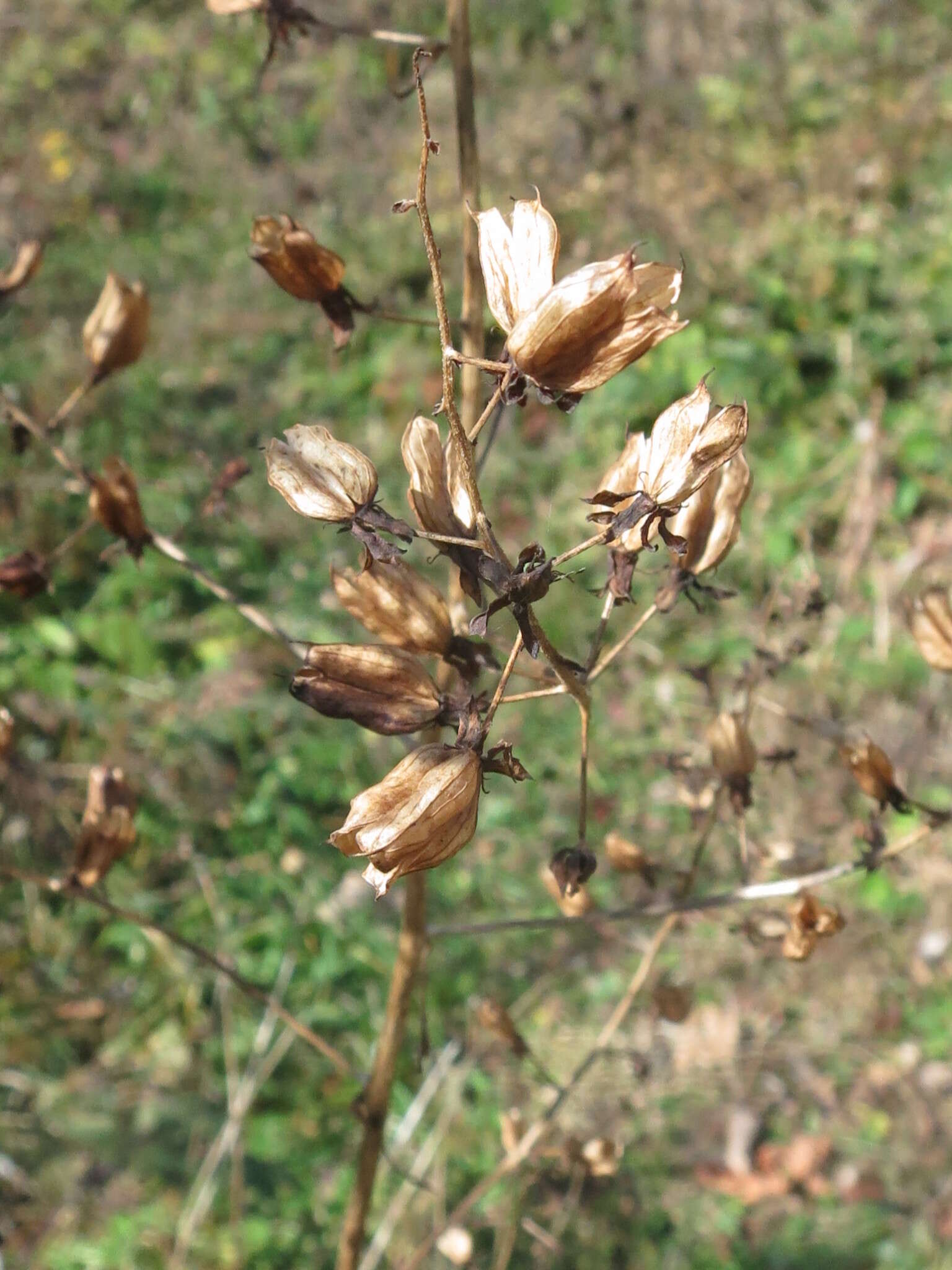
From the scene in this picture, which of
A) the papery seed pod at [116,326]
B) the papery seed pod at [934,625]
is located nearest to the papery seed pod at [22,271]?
the papery seed pod at [116,326]

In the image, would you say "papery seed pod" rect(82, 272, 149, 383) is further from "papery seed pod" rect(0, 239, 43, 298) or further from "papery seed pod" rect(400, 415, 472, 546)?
"papery seed pod" rect(400, 415, 472, 546)

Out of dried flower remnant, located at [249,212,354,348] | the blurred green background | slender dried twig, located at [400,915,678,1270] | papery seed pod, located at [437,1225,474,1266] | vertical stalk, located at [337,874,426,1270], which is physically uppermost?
dried flower remnant, located at [249,212,354,348]

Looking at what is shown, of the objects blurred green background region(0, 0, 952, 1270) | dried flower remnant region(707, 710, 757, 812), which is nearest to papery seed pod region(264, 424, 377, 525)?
blurred green background region(0, 0, 952, 1270)

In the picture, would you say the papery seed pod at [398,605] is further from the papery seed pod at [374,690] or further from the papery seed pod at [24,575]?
the papery seed pod at [24,575]

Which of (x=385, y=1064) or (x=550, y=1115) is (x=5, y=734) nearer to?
(x=385, y=1064)

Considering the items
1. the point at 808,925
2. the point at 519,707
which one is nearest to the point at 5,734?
the point at 808,925

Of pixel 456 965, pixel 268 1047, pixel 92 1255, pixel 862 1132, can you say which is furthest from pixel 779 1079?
pixel 92 1255
